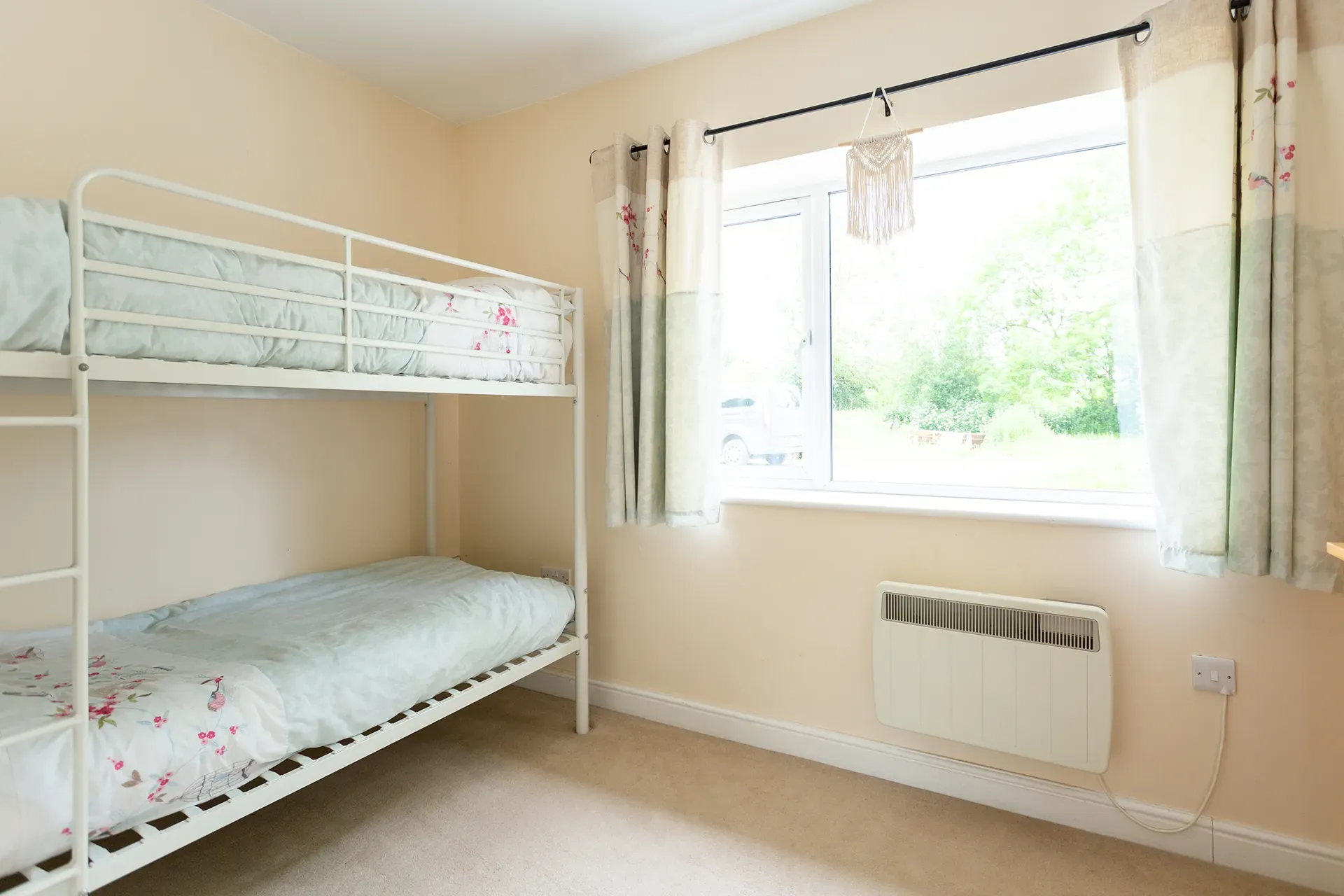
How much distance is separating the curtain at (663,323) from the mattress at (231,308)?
13.7 inches

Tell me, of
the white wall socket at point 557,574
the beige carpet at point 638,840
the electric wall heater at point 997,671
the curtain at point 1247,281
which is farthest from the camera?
the white wall socket at point 557,574

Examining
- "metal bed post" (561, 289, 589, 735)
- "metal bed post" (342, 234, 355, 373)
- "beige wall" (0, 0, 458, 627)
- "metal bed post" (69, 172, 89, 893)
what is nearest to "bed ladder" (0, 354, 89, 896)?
"metal bed post" (69, 172, 89, 893)

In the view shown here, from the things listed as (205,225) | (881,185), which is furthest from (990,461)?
(205,225)

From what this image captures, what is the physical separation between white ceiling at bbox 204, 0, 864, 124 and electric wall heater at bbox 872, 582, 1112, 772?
74.0 inches

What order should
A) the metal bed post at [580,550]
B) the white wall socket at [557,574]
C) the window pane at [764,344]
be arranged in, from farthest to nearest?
the white wall socket at [557,574] → the window pane at [764,344] → the metal bed post at [580,550]

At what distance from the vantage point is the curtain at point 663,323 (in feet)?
7.55

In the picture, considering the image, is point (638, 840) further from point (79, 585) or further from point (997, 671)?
point (79, 585)

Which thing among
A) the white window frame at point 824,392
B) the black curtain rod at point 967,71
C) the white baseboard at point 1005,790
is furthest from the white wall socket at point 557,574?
the black curtain rod at point 967,71

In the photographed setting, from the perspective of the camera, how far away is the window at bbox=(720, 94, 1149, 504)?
211 centimetres

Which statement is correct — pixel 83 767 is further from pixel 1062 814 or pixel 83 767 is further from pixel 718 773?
pixel 1062 814

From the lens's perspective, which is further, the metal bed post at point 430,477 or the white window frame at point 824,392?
the metal bed post at point 430,477

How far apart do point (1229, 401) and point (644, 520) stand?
1650 mm

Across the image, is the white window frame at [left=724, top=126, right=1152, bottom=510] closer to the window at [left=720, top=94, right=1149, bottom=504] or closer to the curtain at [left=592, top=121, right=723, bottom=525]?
the window at [left=720, top=94, right=1149, bottom=504]

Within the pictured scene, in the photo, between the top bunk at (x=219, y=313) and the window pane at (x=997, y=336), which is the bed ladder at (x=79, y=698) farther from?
the window pane at (x=997, y=336)
